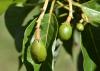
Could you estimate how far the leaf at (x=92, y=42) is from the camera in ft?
6.01

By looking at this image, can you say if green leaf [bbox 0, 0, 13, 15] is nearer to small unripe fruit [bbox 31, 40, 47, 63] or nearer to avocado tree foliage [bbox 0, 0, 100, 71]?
avocado tree foliage [bbox 0, 0, 100, 71]

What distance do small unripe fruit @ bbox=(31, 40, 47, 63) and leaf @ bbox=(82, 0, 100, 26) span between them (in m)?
0.27

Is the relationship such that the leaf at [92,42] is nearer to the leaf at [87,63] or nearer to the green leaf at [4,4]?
the leaf at [87,63]

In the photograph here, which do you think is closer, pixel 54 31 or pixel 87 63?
pixel 54 31

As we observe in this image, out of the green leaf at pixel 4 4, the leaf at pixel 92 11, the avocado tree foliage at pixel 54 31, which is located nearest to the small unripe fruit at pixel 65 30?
the avocado tree foliage at pixel 54 31

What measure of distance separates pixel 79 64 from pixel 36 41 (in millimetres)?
761

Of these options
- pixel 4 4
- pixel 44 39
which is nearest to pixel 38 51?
pixel 44 39

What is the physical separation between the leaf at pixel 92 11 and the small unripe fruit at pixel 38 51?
271mm

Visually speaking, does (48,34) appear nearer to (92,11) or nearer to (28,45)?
(28,45)

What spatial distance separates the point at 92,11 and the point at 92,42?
0.17 metres

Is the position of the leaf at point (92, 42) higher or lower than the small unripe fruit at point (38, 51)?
lower

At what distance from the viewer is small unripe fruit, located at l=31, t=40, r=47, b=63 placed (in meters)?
1.56

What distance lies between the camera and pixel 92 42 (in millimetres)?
1874

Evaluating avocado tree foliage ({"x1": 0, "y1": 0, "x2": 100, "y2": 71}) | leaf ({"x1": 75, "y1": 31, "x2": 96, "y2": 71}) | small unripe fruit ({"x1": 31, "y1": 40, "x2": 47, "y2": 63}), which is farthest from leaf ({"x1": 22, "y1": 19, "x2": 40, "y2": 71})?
leaf ({"x1": 75, "y1": 31, "x2": 96, "y2": 71})
